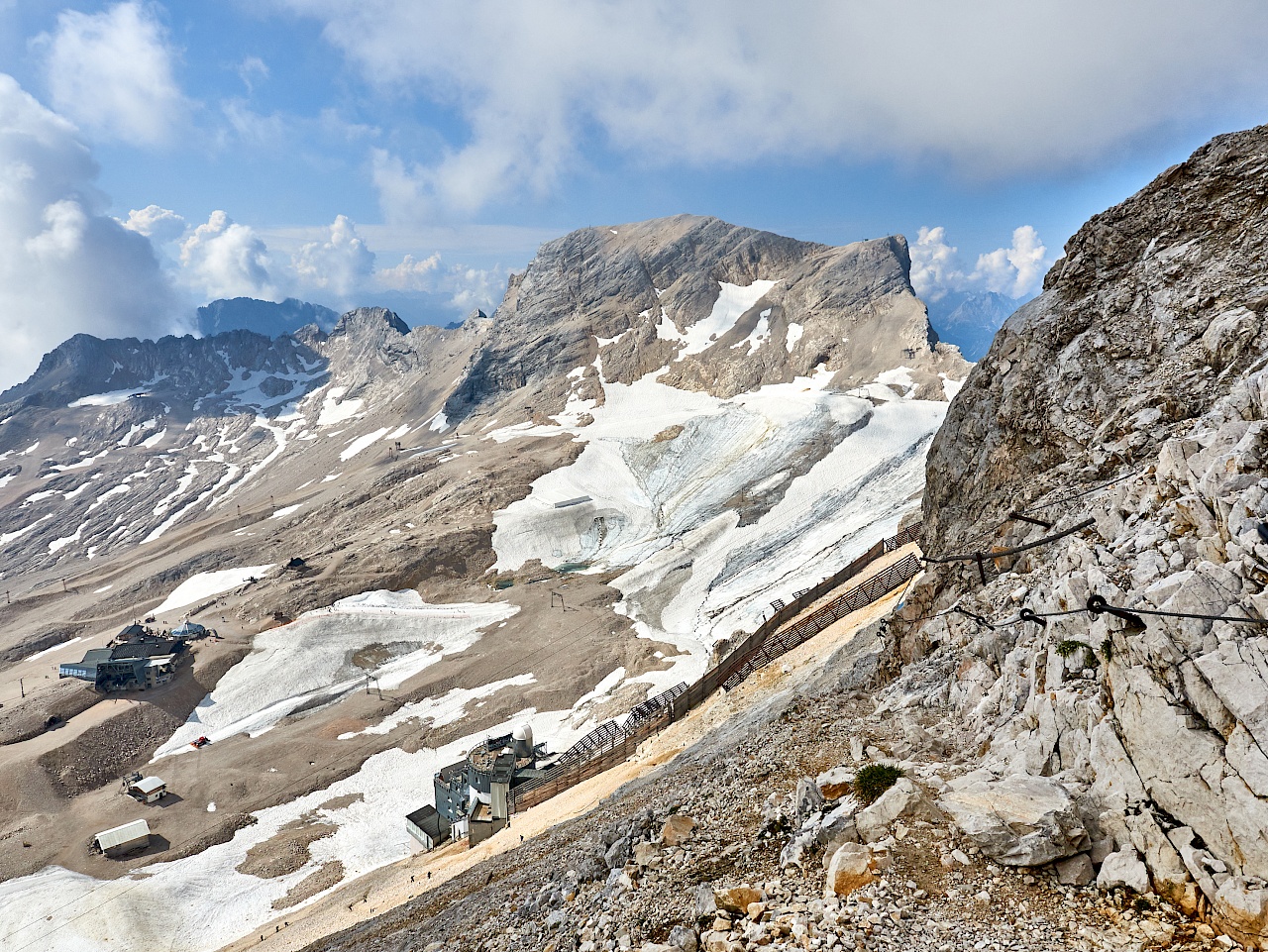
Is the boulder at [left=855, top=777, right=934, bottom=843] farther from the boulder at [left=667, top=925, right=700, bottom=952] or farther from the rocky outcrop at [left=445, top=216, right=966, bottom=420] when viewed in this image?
the rocky outcrop at [left=445, top=216, right=966, bottom=420]

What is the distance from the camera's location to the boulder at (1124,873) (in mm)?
7986

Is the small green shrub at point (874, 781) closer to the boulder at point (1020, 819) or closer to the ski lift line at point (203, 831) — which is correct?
the boulder at point (1020, 819)

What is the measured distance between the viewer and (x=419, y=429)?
502ft

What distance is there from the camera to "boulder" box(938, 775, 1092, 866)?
859 centimetres

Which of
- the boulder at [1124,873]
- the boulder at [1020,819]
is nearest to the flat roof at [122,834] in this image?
the boulder at [1020,819]

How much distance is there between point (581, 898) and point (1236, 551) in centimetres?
1185

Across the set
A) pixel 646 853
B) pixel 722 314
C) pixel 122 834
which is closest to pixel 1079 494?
pixel 646 853

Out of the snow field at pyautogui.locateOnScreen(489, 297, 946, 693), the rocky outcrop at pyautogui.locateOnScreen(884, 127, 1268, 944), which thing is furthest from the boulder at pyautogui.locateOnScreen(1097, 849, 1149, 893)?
the snow field at pyautogui.locateOnScreen(489, 297, 946, 693)

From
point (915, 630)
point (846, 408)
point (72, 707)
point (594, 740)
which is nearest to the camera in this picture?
point (915, 630)

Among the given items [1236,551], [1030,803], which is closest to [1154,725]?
[1030,803]

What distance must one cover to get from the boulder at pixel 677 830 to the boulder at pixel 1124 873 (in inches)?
265

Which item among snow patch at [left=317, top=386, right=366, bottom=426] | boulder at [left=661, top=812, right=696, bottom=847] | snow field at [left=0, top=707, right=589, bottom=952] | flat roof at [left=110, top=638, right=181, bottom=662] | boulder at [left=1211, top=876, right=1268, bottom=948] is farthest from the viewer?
snow patch at [left=317, top=386, right=366, bottom=426]

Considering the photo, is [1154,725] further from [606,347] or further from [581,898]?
[606,347]

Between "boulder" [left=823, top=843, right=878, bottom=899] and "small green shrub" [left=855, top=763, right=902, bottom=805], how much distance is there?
131 centimetres
